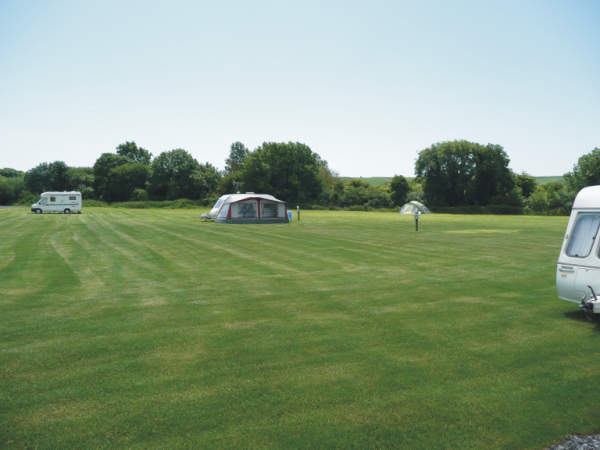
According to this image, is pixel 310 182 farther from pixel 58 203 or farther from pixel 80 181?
pixel 80 181

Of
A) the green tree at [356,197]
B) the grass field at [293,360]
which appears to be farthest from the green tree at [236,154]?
the grass field at [293,360]

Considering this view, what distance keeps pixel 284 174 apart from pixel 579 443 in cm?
7928

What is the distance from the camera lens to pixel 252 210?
1458 inches

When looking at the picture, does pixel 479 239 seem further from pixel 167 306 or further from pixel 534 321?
pixel 167 306

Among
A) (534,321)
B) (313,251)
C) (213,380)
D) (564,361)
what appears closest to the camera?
(213,380)

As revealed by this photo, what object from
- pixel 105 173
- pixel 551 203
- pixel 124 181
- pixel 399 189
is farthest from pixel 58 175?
pixel 551 203

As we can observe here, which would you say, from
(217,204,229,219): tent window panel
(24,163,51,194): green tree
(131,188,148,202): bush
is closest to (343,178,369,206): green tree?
(131,188,148,202): bush

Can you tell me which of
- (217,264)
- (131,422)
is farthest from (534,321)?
(217,264)

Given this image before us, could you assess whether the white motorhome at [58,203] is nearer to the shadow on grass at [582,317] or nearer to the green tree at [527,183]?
the shadow on grass at [582,317]

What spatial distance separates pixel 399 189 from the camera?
85375 millimetres

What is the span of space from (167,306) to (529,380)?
22.0ft

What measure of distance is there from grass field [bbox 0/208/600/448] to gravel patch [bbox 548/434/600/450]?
0.09 m

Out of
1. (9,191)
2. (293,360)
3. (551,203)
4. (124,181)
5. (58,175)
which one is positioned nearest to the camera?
(293,360)

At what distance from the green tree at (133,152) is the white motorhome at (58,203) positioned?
76755mm
